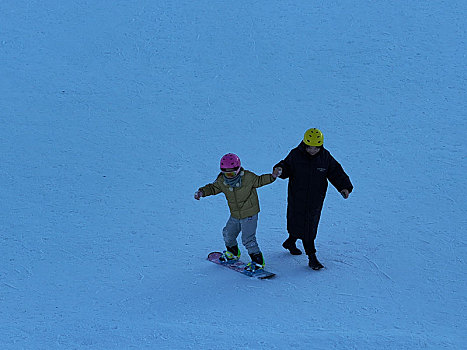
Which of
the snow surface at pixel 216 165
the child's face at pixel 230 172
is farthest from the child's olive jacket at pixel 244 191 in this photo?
the snow surface at pixel 216 165

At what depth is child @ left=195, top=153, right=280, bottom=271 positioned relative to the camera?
19.1 ft

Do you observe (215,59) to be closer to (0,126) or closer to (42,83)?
(42,83)

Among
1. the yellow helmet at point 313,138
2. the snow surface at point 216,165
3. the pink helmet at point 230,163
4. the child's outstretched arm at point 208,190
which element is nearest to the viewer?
the snow surface at point 216,165

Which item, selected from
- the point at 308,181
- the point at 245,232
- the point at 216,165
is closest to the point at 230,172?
the point at 245,232

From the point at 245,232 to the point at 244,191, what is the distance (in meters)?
0.43

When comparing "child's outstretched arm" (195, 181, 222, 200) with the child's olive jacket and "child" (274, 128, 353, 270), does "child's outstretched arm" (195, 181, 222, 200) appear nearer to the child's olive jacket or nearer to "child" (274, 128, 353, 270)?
the child's olive jacket

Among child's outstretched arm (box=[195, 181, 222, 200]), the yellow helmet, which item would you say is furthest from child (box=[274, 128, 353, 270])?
child's outstretched arm (box=[195, 181, 222, 200])

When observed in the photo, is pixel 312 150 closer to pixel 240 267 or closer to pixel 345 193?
pixel 345 193

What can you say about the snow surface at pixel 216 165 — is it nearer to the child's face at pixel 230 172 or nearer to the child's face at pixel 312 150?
the child's face at pixel 230 172

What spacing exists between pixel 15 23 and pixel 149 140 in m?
6.28

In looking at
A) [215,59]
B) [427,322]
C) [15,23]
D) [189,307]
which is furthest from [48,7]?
[427,322]

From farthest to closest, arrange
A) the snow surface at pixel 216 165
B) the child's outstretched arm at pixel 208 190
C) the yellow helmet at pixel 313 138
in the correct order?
the child's outstretched arm at pixel 208 190 < the yellow helmet at pixel 313 138 < the snow surface at pixel 216 165

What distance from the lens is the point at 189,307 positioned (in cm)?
546

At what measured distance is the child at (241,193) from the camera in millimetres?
5812
